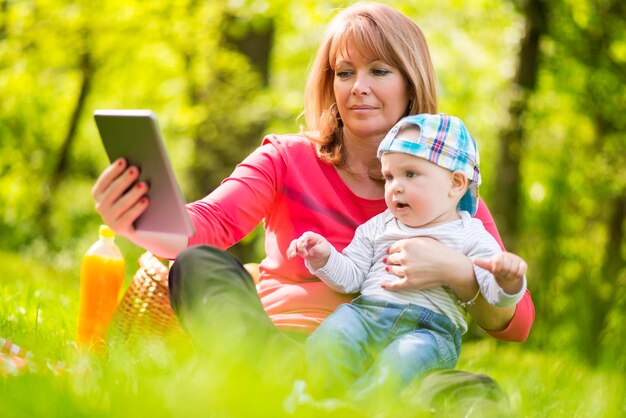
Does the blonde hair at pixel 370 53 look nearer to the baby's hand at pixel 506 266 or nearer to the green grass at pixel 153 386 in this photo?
the baby's hand at pixel 506 266

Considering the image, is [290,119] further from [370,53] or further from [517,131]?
[370,53]

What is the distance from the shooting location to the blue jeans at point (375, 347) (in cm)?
226

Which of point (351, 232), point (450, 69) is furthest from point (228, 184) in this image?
point (450, 69)

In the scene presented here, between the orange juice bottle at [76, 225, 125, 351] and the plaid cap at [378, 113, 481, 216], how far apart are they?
110 centimetres

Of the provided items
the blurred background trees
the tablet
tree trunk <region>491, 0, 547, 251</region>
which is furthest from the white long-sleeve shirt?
tree trunk <region>491, 0, 547, 251</region>

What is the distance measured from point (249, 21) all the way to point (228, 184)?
453cm

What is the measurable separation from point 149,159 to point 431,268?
2.83 ft

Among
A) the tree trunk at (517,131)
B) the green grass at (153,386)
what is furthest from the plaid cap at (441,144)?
the tree trunk at (517,131)

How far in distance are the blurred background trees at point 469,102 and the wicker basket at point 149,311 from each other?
275cm

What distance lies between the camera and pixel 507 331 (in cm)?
281

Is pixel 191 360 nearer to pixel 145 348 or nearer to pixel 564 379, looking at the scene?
pixel 145 348

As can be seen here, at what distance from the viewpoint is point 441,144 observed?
100 inches

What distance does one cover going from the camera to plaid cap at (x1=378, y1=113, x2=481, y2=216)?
8.31ft

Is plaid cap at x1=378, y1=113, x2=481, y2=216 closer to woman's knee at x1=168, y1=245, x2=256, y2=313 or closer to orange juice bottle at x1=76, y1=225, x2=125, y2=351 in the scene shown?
woman's knee at x1=168, y1=245, x2=256, y2=313
